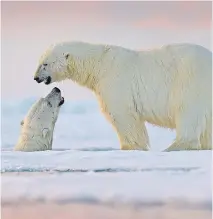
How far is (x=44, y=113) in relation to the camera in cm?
540

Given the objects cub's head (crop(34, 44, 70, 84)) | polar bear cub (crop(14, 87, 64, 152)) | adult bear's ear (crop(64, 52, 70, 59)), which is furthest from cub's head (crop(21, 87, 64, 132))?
adult bear's ear (crop(64, 52, 70, 59))

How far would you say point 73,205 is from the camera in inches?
130

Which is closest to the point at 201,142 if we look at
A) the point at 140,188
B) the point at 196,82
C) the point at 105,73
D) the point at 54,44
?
the point at 196,82

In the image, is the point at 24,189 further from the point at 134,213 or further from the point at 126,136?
the point at 126,136

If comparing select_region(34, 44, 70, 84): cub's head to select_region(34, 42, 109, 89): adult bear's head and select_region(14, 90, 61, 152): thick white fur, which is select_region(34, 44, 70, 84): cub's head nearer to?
select_region(34, 42, 109, 89): adult bear's head

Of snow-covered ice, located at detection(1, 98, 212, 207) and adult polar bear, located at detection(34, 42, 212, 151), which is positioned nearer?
snow-covered ice, located at detection(1, 98, 212, 207)

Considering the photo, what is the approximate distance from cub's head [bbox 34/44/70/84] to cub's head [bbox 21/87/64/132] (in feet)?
0.61

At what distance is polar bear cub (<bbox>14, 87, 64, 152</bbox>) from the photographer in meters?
5.31

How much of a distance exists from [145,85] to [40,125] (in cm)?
89

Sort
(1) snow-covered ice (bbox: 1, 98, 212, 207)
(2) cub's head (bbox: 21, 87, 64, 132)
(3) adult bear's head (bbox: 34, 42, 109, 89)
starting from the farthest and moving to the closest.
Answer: (3) adult bear's head (bbox: 34, 42, 109, 89) < (2) cub's head (bbox: 21, 87, 64, 132) < (1) snow-covered ice (bbox: 1, 98, 212, 207)

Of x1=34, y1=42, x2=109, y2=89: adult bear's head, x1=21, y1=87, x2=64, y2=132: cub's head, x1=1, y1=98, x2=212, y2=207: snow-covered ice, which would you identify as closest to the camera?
x1=1, y1=98, x2=212, y2=207: snow-covered ice

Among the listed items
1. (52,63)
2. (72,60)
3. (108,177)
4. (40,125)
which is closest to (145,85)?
(72,60)

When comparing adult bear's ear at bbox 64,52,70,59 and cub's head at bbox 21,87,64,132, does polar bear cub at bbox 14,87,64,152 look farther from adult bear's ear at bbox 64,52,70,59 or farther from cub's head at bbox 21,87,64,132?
adult bear's ear at bbox 64,52,70,59

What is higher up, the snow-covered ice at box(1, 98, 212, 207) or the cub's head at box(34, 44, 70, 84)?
the cub's head at box(34, 44, 70, 84)
